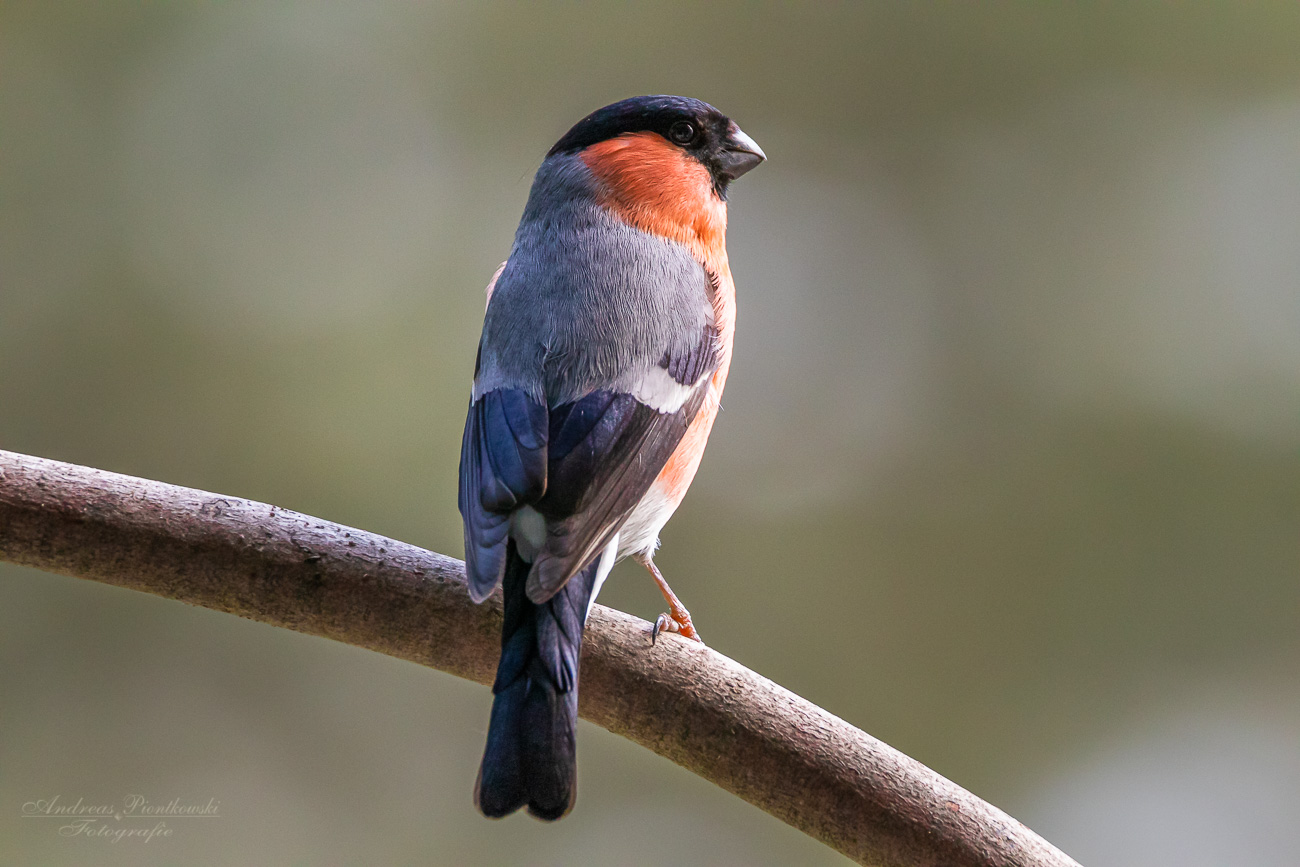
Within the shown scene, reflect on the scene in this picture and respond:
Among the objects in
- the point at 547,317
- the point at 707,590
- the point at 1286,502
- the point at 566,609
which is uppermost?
the point at 547,317

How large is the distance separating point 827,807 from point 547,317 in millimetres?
865

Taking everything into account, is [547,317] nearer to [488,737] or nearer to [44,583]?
[488,737]

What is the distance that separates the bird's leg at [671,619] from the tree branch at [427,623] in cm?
3

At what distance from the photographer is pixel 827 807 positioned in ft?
4.83

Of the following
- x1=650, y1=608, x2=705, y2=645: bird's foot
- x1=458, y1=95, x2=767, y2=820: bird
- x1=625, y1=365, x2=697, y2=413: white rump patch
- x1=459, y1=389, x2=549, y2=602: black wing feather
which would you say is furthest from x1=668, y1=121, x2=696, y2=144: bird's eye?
x1=650, y1=608, x2=705, y2=645: bird's foot

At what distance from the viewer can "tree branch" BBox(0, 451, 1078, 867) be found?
148 cm

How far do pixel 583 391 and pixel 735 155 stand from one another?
Answer: 31.6 inches

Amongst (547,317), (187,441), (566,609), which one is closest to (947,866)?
(566,609)

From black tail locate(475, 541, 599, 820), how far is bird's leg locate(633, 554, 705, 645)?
0.22 metres

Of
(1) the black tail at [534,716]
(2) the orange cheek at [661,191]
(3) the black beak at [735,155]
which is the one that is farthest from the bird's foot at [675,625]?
(3) the black beak at [735,155]

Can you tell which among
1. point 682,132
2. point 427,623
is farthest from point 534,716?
point 682,132

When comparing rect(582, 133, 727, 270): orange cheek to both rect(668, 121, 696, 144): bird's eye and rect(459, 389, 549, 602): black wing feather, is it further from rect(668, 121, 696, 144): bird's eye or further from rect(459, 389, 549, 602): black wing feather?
rect(459, 389, 549, 602): black wing feather

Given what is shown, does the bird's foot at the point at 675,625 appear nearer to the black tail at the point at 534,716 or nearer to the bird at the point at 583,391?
the bird at the point at 583,391

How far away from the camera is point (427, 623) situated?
155 centimetres
